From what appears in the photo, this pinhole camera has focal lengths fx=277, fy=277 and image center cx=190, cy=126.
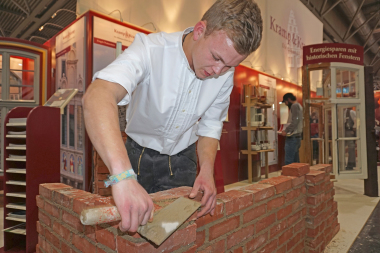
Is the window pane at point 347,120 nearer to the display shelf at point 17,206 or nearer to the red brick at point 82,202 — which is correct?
the red brick at point 82,202

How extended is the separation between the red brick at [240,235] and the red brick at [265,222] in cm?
6

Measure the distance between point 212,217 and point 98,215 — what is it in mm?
800

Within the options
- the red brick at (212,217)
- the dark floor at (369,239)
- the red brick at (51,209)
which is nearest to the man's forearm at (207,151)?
the red brick at (212,217)

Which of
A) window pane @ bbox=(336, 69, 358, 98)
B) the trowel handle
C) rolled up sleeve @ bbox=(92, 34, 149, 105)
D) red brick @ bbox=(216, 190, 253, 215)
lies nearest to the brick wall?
red brick @ bbox=(216, 190, 253, 215)

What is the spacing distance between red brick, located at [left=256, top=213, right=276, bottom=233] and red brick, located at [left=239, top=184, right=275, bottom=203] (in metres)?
0.14

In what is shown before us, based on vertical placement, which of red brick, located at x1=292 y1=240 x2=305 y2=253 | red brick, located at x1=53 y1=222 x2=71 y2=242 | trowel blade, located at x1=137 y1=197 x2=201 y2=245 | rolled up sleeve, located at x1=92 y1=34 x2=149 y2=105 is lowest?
red brick, located at x1=292 y1=240 x2=305 y2=253

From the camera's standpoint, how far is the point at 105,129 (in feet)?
2.48

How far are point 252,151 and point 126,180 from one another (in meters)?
4.86

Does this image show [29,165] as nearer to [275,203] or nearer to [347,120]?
[275,203]

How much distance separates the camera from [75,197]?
1426 millimetres

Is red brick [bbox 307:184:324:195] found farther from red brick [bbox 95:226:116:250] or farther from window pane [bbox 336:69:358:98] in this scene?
window pane [bbox 336:69:358:98]

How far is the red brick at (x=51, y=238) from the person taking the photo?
1611 mm

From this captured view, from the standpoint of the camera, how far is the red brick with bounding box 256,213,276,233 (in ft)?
5.68

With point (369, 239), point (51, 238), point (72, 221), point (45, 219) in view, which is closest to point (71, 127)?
point (45, 219)
